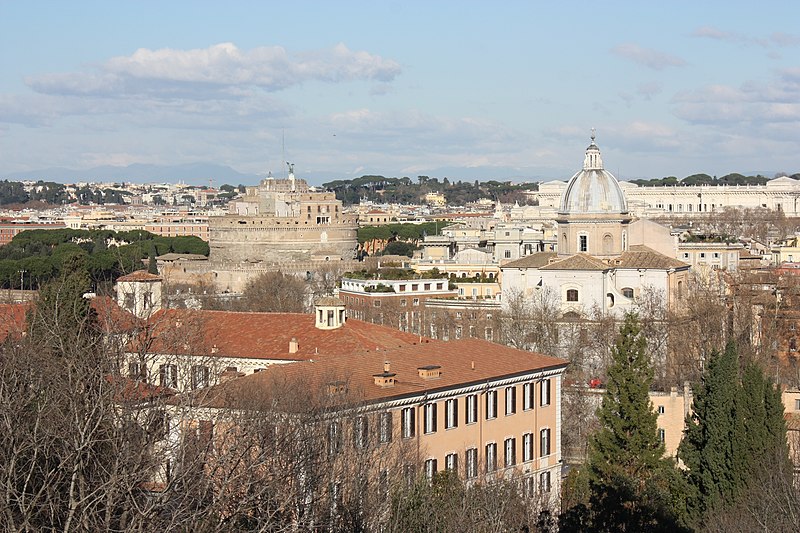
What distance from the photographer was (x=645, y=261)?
209ft

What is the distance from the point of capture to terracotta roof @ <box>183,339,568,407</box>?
1249 inches

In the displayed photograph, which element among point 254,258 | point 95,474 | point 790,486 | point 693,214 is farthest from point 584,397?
point 693,214

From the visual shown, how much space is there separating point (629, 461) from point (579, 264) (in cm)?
2554

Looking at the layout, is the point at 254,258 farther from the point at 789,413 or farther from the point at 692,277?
the point at 789,413

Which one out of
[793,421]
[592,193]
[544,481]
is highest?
[592,193]

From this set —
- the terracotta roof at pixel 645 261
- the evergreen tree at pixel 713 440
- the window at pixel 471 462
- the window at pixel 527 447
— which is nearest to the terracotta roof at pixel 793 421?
the evergreen tree at pixel 713 440

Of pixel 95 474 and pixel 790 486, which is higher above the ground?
pixel 95 474

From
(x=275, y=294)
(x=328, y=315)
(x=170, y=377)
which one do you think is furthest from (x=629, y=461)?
(x=275, y=294)

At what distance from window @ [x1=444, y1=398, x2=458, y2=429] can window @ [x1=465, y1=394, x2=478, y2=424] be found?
0.45 metres

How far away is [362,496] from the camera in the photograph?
88.0 feet

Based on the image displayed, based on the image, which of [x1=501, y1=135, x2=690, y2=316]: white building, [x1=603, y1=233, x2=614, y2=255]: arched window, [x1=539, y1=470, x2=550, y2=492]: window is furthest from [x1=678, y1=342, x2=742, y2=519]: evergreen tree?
[x1=603, y1=233, x2=614, y2=255]: arched window

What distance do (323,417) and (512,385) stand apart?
33.6ft

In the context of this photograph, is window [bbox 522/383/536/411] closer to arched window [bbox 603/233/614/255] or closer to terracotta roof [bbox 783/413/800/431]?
terracotta roof [bbox 783/413/800/431]

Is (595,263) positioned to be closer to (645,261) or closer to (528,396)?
(645,261)
